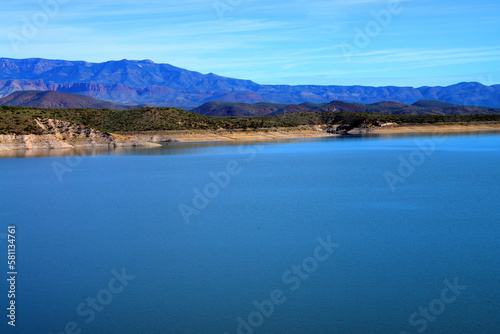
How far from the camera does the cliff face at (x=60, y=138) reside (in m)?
77.3

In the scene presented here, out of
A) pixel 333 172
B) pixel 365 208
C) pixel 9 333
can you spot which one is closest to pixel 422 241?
pixel 365 208

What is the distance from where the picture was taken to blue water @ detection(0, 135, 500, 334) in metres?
14.3

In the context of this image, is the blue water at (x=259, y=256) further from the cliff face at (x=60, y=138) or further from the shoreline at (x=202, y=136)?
the shoreline at (x=202, y=136)

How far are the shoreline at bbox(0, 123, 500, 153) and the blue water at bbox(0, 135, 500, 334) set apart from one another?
136 feet

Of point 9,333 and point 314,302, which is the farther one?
point 314,302

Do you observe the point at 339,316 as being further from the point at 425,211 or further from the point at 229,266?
the point at 425,211

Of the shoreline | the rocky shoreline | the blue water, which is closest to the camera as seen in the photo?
the blue water

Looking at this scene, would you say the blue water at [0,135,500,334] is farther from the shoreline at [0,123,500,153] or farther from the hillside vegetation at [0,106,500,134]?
the hillside vegetation at [0,106,500,134]

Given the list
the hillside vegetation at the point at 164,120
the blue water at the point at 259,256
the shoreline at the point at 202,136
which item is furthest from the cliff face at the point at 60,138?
the blue water at the point at 259,256

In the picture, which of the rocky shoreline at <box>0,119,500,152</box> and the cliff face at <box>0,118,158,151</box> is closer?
the cliff face at <box>0,118,158,151</box>

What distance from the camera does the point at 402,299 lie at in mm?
15242

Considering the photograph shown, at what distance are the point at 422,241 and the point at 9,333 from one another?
48.0ft

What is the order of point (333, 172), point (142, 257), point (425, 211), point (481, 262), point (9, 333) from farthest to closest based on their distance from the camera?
point (333, 172) < point (425, 211) < point (142, 257) < point (481, 262) < point (9, 333)

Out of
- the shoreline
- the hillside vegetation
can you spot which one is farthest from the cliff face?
the hillside vegetation
